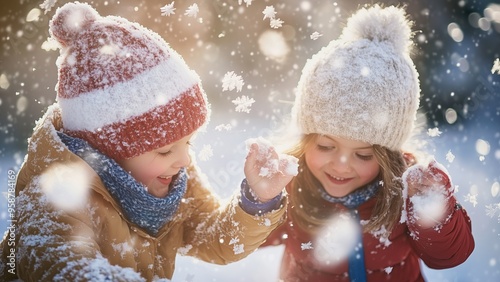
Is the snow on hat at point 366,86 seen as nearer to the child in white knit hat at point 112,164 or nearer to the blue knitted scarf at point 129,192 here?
the child in white knit hat at point 112,164

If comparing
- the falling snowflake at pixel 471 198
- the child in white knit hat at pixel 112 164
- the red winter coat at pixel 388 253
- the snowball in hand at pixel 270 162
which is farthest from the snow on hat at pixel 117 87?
the falling snowflake at pixel 471 198

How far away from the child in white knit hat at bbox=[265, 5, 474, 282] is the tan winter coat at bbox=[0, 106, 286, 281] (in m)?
0.41

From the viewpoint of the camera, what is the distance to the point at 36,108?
7.75ft

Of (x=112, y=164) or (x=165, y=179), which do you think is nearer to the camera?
(x=112, y=164)

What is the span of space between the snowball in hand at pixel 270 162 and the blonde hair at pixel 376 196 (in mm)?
460

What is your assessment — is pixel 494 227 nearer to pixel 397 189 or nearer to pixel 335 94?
pixel 397 189

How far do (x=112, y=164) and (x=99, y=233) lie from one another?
0.19 meters

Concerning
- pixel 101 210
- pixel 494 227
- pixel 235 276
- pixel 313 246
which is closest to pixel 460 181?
pixel 494 227

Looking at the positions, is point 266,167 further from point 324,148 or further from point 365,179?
point 365,179

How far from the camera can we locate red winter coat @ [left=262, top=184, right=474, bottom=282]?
6.01 feet

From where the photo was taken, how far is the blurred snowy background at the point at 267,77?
2.30 meters

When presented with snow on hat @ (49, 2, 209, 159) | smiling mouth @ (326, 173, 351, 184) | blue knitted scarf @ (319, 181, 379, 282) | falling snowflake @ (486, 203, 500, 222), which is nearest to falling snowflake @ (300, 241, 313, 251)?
blue knitted scarf @ (319, 181, 379, 282)

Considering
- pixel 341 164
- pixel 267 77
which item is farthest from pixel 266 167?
pixel 267 77

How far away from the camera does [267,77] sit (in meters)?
2.96
